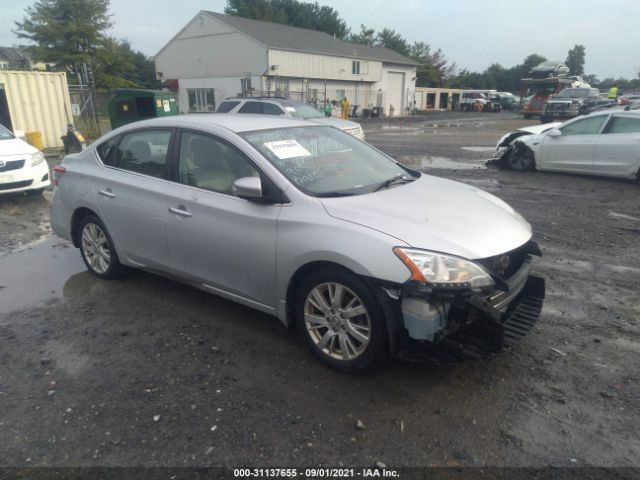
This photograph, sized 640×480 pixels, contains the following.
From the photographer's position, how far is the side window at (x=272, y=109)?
571 inches

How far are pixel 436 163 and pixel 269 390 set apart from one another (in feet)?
36.3

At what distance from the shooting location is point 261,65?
1334 inches

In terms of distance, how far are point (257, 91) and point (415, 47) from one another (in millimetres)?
46151

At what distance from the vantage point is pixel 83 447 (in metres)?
2.59

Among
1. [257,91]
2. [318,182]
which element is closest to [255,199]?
→ [318,182]

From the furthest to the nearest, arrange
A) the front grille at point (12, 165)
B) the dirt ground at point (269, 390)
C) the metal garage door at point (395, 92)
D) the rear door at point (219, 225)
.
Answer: the metal garage door at point (395, 92)
the front grille at point (12, 165)
the rear door at point (219, 225)
the dirt ground at point (269, 390)

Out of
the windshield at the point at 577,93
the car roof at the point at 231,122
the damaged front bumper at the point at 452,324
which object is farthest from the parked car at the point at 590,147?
the windshield at the point at 577,93

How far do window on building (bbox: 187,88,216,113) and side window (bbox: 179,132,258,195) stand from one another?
34.5m

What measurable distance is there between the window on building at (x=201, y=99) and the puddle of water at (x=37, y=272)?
32447 mm

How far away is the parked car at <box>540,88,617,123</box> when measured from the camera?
91.4ft

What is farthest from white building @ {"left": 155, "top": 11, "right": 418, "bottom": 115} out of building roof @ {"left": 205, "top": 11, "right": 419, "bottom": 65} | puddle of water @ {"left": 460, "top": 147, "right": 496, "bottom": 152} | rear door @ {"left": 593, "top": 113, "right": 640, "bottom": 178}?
rear door @ {"left": 593, "top": 113, "right": 640, "bottom": 178}

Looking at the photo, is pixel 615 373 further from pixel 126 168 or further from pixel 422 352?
pixel 126 168

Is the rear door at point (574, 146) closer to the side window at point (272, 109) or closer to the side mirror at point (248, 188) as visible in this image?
the side window at point (272, 109)

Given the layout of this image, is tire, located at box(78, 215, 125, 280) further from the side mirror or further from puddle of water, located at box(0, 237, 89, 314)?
the side mirror
